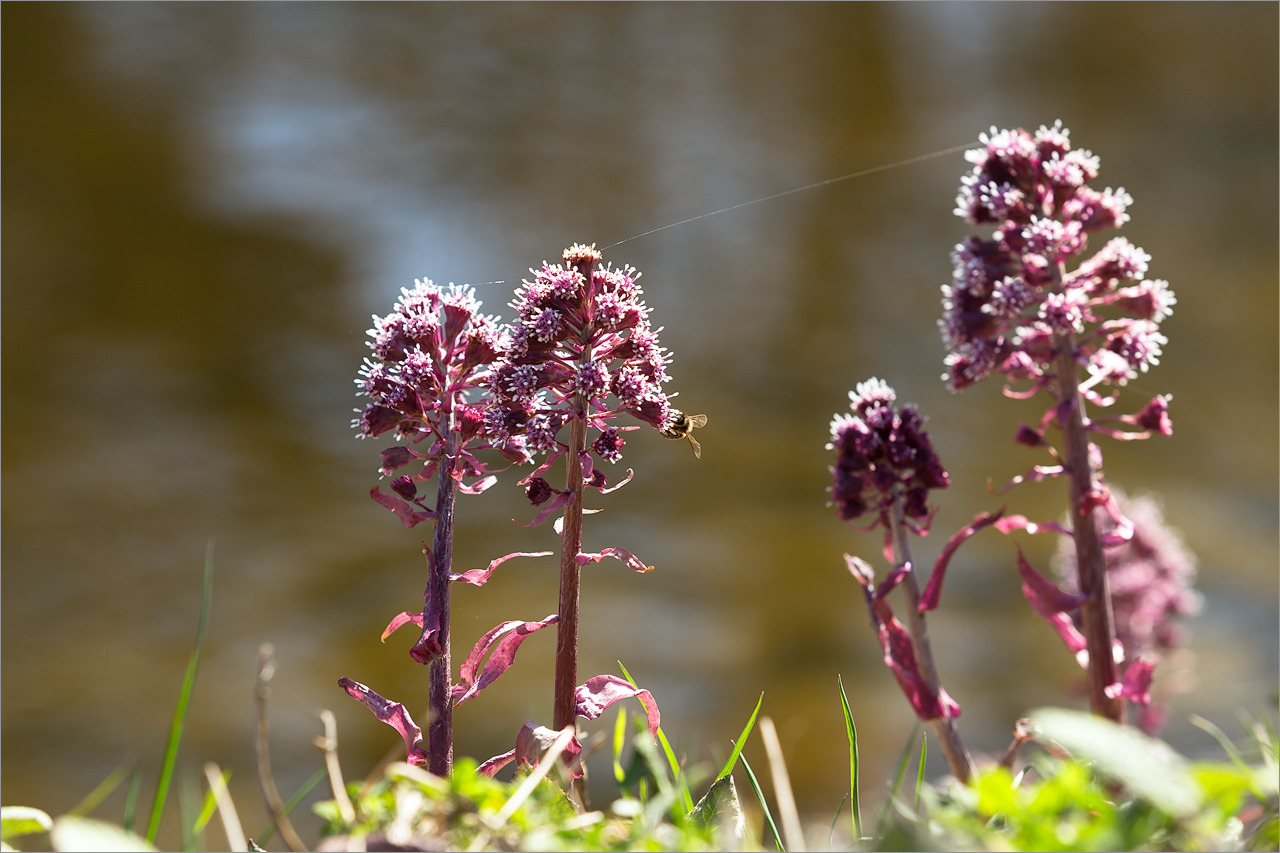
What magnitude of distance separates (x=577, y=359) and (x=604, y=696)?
0.20 m

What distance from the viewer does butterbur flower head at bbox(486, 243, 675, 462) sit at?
58cm

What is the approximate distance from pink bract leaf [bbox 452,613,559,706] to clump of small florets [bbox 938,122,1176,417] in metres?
0.37

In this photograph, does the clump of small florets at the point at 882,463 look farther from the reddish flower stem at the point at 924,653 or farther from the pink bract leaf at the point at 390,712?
the pink bract leaf at the point at 390,712

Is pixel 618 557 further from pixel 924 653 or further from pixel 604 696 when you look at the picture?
pixel 924 653

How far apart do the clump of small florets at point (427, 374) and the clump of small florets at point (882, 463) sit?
239 millimetres

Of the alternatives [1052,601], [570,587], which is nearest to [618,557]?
[570,587]

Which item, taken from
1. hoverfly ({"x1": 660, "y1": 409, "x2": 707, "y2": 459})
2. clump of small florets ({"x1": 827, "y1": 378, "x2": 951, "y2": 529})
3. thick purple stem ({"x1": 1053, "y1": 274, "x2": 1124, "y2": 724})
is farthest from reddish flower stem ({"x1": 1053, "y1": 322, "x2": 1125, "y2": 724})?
hoverfly ({"x1": 660, "y1": 409, "x2": 707, "y2": 459})

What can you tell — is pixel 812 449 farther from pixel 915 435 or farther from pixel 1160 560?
pixel 915 435

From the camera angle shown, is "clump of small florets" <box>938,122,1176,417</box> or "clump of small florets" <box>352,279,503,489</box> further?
"clump of small florets" <box>938,122,1176,417</box>

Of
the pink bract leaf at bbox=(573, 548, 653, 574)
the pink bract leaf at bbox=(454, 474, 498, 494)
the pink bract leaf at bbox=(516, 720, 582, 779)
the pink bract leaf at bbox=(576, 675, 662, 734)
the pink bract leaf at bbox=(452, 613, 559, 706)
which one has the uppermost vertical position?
the pink bract leaf at bbox=(454, 474, 498, 494)

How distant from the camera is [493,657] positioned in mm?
590

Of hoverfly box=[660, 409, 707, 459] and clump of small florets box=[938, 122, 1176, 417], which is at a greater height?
clump of small florets box=[938, 122, 1176, 417]

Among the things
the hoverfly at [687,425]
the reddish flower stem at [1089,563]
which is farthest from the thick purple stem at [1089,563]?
the hoverfly at [687,425]

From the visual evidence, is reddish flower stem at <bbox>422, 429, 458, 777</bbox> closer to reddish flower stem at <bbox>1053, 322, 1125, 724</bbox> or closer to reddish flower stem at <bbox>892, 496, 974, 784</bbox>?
reddish flower stem at <bbox>892, 496, 974, 784</bbox>
